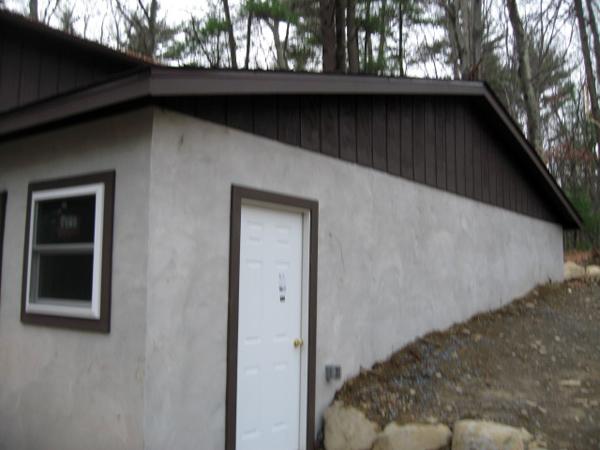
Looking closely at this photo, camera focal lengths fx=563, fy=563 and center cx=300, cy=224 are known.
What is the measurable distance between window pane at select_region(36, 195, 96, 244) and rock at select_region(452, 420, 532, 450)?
3660mm

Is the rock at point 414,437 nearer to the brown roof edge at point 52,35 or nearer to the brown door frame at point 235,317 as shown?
the brown door frame at point 235,317

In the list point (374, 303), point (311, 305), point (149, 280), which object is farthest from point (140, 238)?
point (374, 303)

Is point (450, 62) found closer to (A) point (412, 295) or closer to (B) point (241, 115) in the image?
(A) point (412, 295)

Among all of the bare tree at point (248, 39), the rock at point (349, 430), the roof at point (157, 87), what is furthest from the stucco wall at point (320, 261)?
the bare tree at point (248, 39)

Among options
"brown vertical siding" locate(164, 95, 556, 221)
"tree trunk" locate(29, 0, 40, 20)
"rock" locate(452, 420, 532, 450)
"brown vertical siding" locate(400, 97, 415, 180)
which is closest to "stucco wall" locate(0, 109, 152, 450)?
"brown vertical siding" locate(164, 95, 556, 221)

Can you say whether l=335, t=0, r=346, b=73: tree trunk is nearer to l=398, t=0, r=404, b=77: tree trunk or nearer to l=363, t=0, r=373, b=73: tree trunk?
l=363, t=0, r=373, b=73: tree trunk

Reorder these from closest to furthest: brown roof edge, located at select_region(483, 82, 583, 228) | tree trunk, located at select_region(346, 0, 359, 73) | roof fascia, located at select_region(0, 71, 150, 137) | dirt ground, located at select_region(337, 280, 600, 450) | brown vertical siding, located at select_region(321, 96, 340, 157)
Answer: roof fascia, located at select_region(0, 71, 150, 137) → dirt ground, located at select_region(337, 280, 600, 450) → brown vertical siding, located at select_region(321, 96, 340, 157) → brown roof edge, located at select_region(483, 82, 583, 228) → tree trunk, located at select_region(346, 0, 359, 73)

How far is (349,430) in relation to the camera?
18.2 ft

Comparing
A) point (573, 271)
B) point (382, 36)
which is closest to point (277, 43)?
point (382, 36)

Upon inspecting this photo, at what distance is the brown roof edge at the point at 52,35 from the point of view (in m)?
6.72

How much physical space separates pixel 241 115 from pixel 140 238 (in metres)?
1.51

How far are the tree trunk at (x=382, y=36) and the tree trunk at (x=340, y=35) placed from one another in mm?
3906

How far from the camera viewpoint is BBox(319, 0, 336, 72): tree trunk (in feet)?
47.1

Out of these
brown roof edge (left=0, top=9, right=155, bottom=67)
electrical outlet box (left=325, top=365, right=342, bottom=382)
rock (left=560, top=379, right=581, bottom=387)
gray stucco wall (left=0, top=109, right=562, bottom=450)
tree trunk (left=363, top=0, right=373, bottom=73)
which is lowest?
rock (left=560, top=379, right=581, bottom=387)
